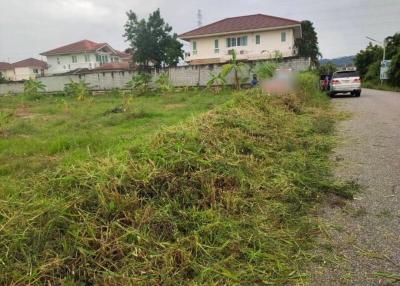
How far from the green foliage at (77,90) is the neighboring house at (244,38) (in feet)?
45.4

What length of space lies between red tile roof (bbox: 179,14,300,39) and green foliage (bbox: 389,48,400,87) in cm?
877

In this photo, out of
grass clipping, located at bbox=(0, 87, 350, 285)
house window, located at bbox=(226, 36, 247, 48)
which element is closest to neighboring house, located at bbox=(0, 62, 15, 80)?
house window, located at bbox=(226, 36, 247, 48)

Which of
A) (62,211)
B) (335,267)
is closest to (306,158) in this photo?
(335,267)

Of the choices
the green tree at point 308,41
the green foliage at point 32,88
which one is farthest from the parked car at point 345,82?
the green tree at point 308,41

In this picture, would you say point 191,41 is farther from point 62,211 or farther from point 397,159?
point 62,211

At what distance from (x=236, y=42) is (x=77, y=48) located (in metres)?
23.6

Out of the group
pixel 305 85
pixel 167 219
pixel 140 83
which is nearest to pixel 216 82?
pixel 140 83

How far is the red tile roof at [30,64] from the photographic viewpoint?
5291 cm

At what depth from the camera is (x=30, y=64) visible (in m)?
53.0

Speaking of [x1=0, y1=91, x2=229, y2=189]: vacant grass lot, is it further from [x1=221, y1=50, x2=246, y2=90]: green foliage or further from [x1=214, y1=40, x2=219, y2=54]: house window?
[x1=214, y1=40, x2=219, y2=54]: house window

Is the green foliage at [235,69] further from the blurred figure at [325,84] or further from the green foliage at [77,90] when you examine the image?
the green foliage at [77,90]

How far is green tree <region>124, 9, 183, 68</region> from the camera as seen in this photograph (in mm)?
35688

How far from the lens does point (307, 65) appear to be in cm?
1775

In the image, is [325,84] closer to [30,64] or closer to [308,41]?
[308,41]
